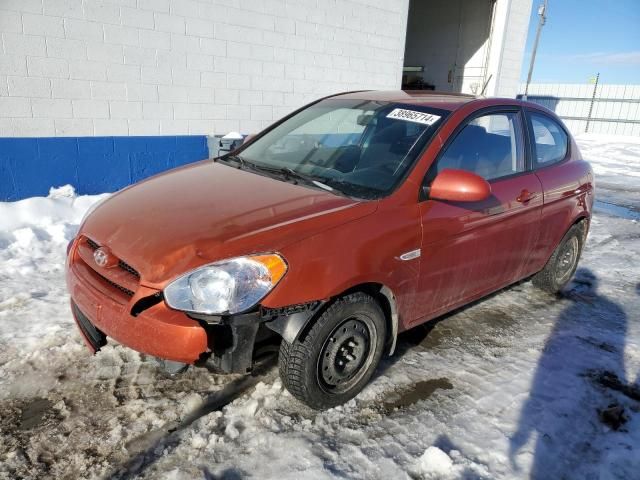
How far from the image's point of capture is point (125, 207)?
2.65 metres

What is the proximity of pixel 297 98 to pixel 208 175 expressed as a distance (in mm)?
5110

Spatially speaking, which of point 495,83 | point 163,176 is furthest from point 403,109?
point 495,83

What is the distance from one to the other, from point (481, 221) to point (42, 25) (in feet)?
17.2

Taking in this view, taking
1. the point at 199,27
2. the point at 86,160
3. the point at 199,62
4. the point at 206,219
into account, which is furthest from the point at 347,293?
the point at 199,27

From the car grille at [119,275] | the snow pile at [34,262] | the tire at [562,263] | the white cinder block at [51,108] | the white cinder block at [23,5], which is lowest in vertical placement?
the snow pile at [34,262]

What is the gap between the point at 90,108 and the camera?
5.82m

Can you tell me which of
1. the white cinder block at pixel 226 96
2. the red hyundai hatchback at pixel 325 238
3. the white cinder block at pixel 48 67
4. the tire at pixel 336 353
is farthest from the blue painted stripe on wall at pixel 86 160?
the tire at pixel 336 353

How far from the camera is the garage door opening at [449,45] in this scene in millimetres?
12219

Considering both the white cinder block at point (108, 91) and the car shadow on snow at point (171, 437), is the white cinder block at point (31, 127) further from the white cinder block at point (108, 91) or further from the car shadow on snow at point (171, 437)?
the car shadow on snow at point (171, 437)

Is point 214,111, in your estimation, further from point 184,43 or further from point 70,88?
point 70,88

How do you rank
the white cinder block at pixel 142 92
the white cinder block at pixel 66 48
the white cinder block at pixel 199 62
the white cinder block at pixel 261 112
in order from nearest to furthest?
1. the white cinder block at pixel 66 48
2. the white cinder block at pixel 142 92
3. the white cinder block at pixel 199 62
4. the white cinder block at pixel 261 112

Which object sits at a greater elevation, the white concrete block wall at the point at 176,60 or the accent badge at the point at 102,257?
the white concrete block wall at the point at 176,60

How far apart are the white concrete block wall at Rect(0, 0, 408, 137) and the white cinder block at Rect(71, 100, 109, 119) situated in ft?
0.04

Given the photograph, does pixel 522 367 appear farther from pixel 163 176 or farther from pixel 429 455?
pixel 163 176
